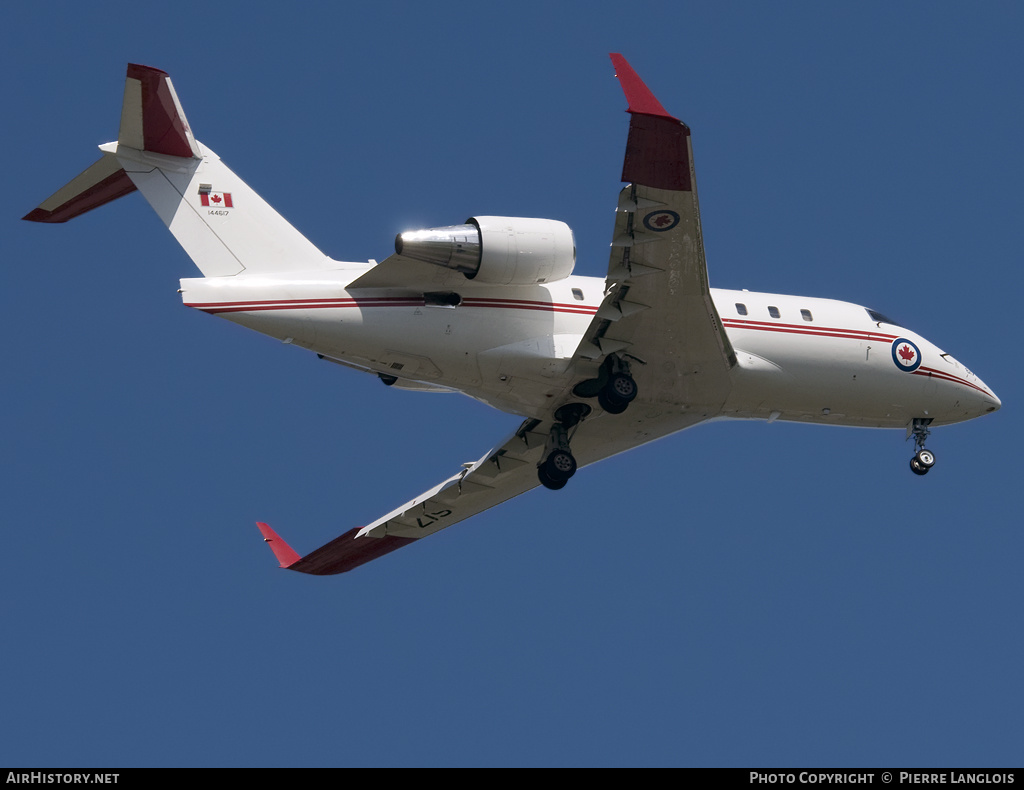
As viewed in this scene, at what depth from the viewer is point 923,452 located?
3002 cm

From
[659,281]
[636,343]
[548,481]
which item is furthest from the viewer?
[548,481]

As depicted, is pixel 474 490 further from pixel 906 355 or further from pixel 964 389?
pixel 964 389

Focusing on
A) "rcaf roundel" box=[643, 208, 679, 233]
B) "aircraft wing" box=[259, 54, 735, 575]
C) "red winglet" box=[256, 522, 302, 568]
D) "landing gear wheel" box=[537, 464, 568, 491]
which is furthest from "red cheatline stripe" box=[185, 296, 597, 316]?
"red winglet" box=[256, 522, 302, 568]

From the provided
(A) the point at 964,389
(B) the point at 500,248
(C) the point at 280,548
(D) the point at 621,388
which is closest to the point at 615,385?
(D) the point at 621,388

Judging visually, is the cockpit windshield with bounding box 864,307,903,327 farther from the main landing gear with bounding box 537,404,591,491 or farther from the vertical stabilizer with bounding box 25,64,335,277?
the vertical stabilizer with bounding box 25,64,335,277

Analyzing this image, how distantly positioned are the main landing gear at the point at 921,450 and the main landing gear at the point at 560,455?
710 centimetres

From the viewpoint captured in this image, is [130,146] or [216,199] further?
[216,199]

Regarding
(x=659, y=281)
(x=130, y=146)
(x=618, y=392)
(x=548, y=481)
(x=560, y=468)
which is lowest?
(x=548, y=481)

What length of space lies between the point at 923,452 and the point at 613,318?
8638 mm

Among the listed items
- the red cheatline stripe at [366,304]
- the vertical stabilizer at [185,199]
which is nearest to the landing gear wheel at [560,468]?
the red cheatline stripe at [366,304]

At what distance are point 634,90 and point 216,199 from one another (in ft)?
Answer: 25.3

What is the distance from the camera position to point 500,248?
79.4 feet

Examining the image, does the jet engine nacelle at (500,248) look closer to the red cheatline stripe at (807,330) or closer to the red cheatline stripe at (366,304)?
the red cheatline stripe at (366,304)

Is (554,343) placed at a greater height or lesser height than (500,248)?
lesser
